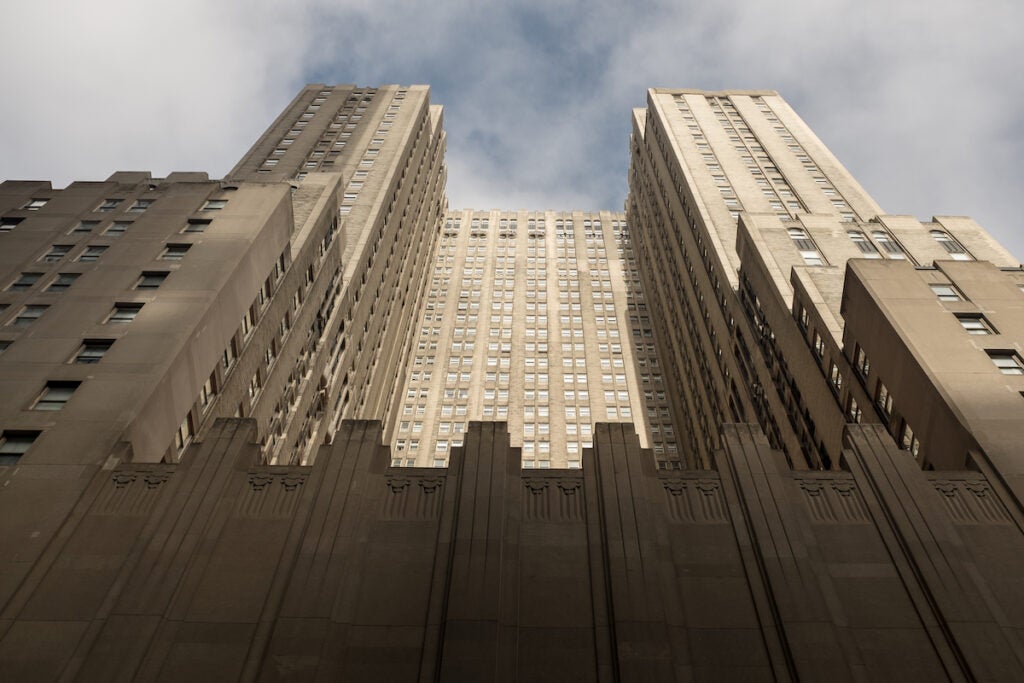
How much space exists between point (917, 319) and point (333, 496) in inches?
976

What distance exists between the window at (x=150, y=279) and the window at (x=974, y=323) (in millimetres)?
35830

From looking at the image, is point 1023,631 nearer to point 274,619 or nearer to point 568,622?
point 568,622

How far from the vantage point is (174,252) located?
3566cm

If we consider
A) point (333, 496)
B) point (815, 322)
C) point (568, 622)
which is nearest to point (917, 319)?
Result: point (815, 322)

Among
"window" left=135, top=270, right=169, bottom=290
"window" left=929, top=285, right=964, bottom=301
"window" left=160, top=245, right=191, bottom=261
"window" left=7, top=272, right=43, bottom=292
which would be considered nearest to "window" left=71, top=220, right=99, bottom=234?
"window" left=7, top=272, right=43, bottom=292

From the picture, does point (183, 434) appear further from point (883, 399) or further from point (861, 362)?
point (861, 362)

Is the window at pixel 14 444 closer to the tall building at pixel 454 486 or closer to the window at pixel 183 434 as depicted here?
the tall building at pixel 454 486

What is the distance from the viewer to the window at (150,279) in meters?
32.7

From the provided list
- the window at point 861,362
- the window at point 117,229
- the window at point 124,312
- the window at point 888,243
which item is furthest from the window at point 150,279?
the window at point 888,243

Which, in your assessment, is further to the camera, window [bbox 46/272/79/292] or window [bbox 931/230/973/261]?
window [bbox 931/230/973/261]

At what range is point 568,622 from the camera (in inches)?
700

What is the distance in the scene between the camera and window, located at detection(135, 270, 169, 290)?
32.7m

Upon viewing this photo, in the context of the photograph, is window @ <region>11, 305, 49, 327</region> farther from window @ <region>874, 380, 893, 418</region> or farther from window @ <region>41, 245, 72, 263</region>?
window @ <region>874, 380, 893, 418</region>

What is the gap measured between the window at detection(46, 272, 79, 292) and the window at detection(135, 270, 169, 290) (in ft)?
9.84
